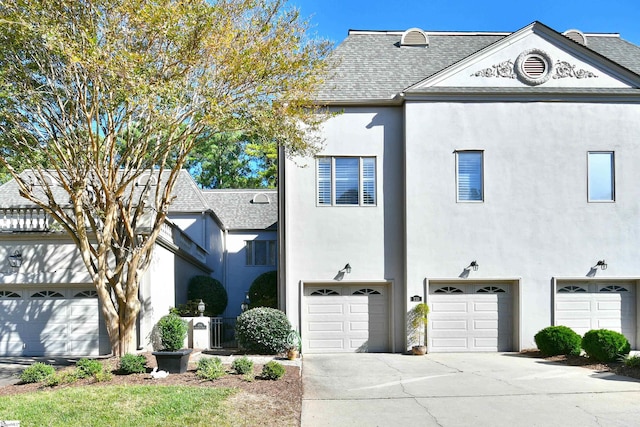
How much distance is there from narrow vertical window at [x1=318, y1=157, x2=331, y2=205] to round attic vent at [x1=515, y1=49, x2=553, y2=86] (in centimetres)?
612

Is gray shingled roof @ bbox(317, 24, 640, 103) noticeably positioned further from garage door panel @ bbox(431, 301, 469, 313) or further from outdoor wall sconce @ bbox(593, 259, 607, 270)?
outdoor wall sconce @ bbox(593, 259, 607, 270)

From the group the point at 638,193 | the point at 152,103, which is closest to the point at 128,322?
the point at 152,103

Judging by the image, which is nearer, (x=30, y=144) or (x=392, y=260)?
(x=30, y=144)

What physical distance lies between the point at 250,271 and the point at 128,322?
49.5 ft

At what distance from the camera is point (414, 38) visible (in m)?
18.2

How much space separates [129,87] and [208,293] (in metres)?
11.0

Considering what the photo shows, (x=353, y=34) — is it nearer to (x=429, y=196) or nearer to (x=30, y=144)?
(x=429, y=196)

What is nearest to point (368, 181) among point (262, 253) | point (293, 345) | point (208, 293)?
point (293, 345)

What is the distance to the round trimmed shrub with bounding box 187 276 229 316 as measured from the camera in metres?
20.0

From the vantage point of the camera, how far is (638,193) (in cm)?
1564

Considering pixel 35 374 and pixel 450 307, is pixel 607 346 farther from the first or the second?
pixel 35 374

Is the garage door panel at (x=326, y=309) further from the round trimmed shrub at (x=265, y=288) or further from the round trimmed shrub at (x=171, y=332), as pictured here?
the round trimmed shrub at (x=265, y=288)

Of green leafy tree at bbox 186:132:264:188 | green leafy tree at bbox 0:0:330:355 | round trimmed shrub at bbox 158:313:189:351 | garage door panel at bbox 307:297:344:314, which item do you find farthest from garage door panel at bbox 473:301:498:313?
green leafy tree at bbox 186:132:264:188

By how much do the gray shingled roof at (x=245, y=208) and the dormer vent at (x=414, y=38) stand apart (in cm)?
1245
